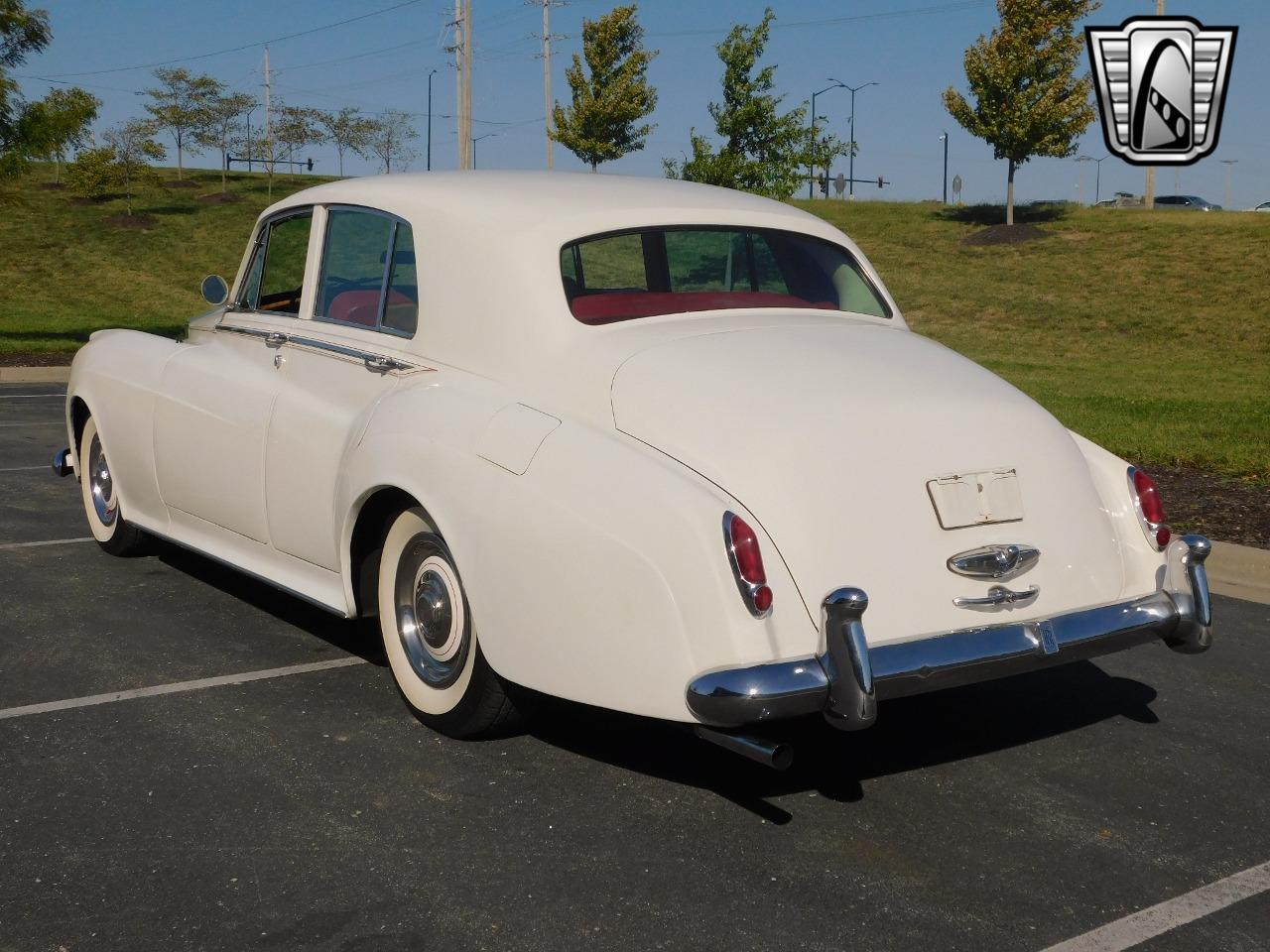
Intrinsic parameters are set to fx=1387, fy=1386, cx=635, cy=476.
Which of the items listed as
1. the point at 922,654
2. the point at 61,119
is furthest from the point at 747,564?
the point at 61,119

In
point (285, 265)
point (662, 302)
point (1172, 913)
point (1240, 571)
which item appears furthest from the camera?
point (1240, 571)

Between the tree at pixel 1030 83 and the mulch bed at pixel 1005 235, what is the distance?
2661 millimetres

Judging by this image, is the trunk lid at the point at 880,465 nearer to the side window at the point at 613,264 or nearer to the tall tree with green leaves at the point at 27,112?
the side window at the point at 613,264

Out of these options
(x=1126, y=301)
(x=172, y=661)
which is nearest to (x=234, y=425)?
(x=172, y=661)

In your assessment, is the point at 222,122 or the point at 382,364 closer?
the point at 382,364

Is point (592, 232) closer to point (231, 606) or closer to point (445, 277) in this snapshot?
point (445, 277)

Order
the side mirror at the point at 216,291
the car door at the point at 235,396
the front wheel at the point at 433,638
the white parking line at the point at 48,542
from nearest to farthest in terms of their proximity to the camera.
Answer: the front wheel at the point at 433,638 < the car door at the point at 235,396 < the side mirror at the point at 216,291 < the white parking line at the point at 48,542

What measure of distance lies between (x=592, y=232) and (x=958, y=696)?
85.5 inches

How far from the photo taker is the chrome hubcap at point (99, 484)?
22.9 feet

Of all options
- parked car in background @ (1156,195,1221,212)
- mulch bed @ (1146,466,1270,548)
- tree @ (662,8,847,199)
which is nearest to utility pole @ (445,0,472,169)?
tree @ (662,8,847,199)

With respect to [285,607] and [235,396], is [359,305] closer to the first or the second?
[235,396]

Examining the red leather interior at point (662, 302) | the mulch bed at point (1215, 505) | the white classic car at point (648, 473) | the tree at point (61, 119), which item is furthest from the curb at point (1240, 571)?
the tree at point (61, 119)

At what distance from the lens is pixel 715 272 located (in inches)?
206

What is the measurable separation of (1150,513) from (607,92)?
134ft
